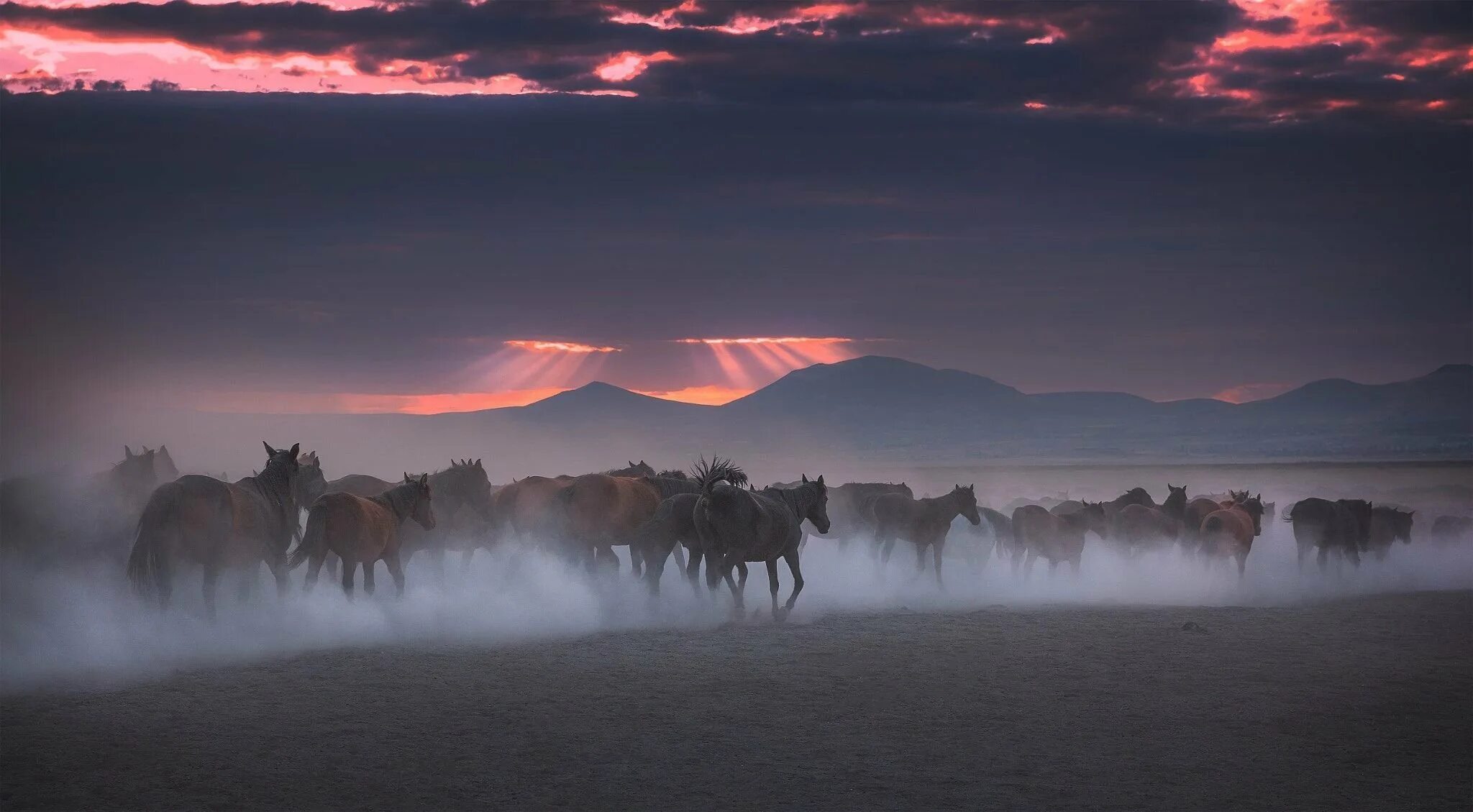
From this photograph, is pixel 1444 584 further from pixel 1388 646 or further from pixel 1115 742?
pixel 1115 742

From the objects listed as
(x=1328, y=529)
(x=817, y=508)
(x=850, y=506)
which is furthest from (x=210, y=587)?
(x=1328, y=529)

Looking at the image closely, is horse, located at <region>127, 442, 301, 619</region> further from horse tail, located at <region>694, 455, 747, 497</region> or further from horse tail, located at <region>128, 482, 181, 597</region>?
horse tail, located at <region>694, 455, 747, 497</region>

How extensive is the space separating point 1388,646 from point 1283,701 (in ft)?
17.6

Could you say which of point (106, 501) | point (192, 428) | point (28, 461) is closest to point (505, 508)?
point (106, 501)

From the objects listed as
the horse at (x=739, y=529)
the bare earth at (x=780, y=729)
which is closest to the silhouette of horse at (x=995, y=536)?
the horse at (x=739, y=529)

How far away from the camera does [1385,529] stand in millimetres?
33656

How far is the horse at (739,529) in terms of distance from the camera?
66.6 feet

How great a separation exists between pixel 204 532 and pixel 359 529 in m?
2.43

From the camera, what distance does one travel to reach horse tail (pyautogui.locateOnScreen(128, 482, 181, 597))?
17641 millimetres

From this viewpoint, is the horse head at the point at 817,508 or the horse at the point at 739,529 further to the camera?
the horse head at the point at 817,508

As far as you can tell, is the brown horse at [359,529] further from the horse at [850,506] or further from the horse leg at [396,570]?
the horse at [850,506]

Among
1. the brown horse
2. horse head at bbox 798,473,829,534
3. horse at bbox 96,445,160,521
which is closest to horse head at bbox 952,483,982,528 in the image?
horse head at bbox 798,473,829,534

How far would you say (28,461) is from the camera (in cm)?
7594

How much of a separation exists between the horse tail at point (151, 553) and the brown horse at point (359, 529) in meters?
1.90
